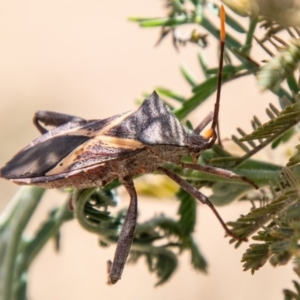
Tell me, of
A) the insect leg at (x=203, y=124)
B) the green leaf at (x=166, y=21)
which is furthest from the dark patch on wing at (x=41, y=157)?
the green leaf at (x=166, y=21)

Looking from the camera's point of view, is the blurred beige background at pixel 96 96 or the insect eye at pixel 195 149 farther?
the blurred beige background at pixel 96 96

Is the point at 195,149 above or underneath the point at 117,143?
underneath

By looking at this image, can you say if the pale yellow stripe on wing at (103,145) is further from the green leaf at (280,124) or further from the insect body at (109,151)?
the green leaf at (280,124)

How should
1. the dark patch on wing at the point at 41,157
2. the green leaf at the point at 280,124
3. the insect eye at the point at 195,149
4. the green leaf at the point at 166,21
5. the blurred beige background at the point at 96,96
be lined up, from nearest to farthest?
the green leaf at the point at 280,124 < the green leaf at the point at 166,21 < the insect eye at the point at 195,149 < the dark patch on wing at the point at 41,157 < the blurred beige background at the point at 96,96

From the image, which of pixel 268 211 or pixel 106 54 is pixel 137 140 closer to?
pixel 268 211

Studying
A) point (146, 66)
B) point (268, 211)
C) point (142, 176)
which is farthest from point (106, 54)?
point (268, 211)

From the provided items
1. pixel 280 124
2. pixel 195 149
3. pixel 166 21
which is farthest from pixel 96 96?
pixel 280 124

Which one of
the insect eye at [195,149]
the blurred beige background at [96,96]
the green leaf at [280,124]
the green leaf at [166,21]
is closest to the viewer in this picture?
the green leaf at [280,124]

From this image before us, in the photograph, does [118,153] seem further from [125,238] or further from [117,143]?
[125,238]
